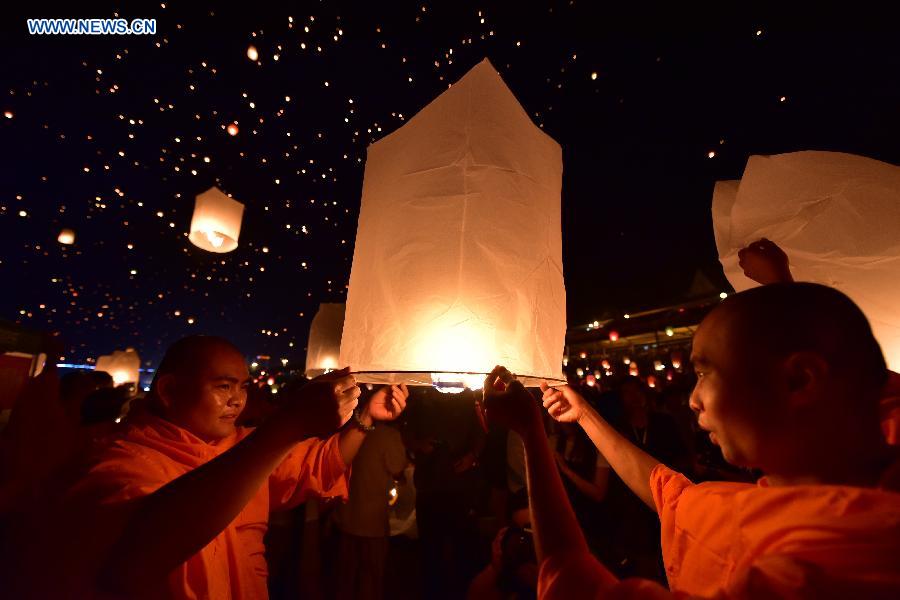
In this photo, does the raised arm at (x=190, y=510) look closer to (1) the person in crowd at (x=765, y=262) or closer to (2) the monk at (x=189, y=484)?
(2) the monk at (x=189, y=484)

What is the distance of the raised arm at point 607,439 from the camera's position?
5.31ft

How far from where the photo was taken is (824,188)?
157 cm

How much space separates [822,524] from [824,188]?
5.26 feet

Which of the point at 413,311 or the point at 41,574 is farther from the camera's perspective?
the point at 413,311

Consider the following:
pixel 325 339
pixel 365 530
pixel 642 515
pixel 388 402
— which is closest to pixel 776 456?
pixel 388 402

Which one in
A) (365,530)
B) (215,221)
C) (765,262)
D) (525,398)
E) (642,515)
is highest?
(215,221)

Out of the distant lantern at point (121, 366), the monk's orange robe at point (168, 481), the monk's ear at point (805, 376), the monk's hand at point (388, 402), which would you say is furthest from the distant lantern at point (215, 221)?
the distant lantern at point (121, 366)

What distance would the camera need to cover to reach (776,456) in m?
0.86

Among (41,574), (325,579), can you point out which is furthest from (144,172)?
(41,574)

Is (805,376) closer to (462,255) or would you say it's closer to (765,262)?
(462,255)

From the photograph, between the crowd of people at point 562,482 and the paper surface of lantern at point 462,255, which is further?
the paper surface of lantern at point 462,255

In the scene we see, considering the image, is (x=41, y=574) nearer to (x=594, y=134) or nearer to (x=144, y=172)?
(x=594, y=134)

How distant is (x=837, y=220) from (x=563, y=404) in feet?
4.77

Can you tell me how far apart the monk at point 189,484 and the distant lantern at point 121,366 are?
11.2 meters
